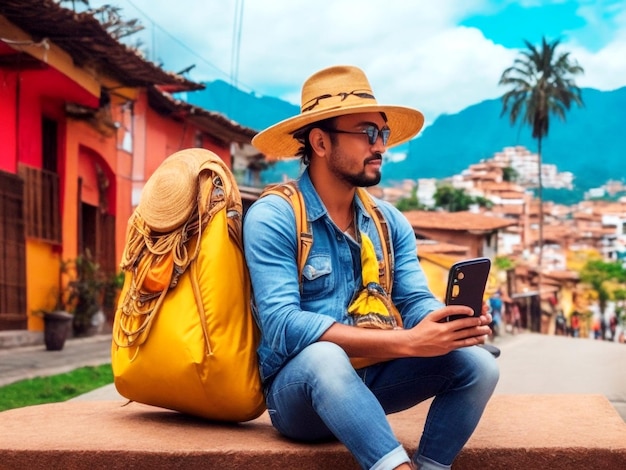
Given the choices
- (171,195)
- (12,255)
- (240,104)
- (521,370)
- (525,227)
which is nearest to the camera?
(171,195)

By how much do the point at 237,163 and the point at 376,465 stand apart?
26.9 metres

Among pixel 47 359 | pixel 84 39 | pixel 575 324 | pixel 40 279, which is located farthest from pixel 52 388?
pixel 575 324

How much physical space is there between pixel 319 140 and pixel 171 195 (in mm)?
499

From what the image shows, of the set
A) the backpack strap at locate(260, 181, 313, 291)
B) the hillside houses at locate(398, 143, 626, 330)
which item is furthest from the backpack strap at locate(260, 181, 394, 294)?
the hillside houses at locate(398, 143, 626, 330)

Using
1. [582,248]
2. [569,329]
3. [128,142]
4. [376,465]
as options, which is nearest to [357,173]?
[376,465]

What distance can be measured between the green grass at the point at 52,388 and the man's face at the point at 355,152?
4729 millimetres

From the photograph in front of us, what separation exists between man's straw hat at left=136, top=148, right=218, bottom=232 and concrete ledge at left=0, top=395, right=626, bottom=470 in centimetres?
65

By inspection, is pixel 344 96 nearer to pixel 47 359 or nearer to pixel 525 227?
pixel 47 359

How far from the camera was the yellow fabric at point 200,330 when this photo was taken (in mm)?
2889

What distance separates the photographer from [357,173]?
3.06 metres

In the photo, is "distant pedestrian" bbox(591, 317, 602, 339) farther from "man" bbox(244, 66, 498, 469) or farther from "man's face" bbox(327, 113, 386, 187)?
"man's face" bbox(327, 113, 386, 187)

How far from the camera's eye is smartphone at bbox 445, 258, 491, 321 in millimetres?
2598

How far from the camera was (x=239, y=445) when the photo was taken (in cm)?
283

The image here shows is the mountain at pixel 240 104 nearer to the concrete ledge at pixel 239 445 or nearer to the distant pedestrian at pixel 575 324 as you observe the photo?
the distant pedestrian at pixel 575 324
